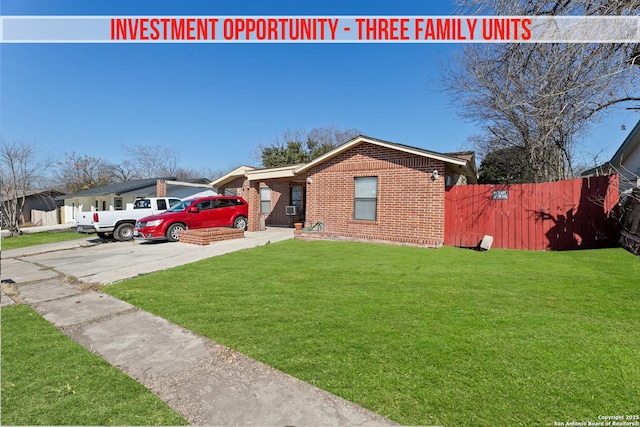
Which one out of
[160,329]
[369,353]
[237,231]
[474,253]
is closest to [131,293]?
[160,329]

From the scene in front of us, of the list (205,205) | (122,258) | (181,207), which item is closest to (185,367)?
(122,258)

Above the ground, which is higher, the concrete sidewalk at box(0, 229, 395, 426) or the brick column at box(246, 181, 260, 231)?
the brick column at box(246, 181, 260, 231)

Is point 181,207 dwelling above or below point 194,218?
above

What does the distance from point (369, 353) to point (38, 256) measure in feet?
40.9

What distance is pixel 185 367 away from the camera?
283 centimetres

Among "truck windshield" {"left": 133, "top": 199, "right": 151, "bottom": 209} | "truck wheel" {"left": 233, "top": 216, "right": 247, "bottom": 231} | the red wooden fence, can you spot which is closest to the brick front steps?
"truck wheel" {"left": 233, "top": 216, "right": 247, "bottom": 231}

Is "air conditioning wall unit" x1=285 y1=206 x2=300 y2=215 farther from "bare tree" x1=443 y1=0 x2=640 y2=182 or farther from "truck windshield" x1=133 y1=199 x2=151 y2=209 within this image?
"bare tree" x1=443 y1=0 x2=640 y2=182

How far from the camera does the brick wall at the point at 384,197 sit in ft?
31.1

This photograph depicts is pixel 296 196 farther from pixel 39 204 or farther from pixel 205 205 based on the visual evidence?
pixel 39 204

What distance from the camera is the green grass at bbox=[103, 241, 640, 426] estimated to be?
2191 mm

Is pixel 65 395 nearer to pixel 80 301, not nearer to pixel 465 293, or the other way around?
pixel 80 301

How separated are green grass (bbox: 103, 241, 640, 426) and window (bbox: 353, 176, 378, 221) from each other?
4170 millimetres

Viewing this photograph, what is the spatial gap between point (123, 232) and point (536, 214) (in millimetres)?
15382

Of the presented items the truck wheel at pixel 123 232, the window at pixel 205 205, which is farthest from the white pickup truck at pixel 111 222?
the window at pixel 205 205
